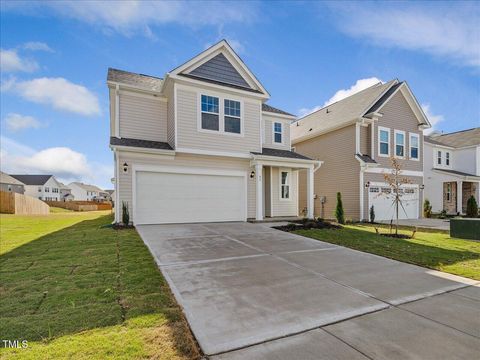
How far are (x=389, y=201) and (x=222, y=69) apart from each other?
1275 cm

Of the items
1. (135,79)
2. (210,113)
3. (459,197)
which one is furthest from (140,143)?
(459,197)

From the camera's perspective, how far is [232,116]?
12.4m

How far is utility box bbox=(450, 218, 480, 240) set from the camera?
926 centimetres

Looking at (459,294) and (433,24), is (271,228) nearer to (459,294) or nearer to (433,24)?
(459,294)

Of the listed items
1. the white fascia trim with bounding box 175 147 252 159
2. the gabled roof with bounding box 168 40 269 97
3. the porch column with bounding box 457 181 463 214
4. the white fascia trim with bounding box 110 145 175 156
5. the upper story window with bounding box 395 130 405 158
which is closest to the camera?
the white fascia trim with bounding box 110 145 175 156

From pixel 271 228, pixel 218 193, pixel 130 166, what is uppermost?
pixel 130 166

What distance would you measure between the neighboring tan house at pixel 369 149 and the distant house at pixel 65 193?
2982 inches

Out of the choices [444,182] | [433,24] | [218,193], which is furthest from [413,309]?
[444,182]

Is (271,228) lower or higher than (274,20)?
lower

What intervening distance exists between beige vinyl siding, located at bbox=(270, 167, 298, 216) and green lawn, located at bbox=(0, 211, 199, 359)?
9.32 m

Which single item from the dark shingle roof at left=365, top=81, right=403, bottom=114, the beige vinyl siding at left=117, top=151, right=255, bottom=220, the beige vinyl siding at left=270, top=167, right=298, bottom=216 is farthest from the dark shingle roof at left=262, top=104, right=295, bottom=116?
the dark shingle roof at left=365, top=81, right=403, bottom=114

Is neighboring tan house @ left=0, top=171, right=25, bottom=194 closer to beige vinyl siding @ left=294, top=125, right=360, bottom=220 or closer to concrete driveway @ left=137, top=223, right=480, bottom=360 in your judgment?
beige vinyl siding @ left=294, top=125, right=360, bottom=220

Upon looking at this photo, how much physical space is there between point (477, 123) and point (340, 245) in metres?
26.8

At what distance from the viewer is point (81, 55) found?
11.2 m
